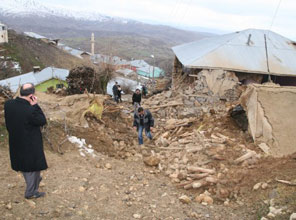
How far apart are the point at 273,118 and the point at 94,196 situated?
4786 mm

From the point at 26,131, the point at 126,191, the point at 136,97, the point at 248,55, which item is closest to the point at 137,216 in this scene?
the point at 126,191

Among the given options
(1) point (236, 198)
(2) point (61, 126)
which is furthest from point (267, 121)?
(2) point (61, 126)

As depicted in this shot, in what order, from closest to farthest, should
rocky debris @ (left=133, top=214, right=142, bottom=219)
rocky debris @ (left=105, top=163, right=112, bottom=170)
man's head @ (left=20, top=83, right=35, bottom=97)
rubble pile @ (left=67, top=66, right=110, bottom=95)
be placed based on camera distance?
man's head @ (left=20, top=83, right=35, bottom=97), rocky debris @ (left=133, top=214, right=142, bottom=219), rocky debris @ (left=105, top=163, right=112, bottom=170), rubble pile @ (left=67, top=66, right=110, bottom=95)

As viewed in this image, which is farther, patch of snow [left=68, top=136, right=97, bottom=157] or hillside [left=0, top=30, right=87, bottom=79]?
hillside [left=0, top=30, right=87, bottom=79]

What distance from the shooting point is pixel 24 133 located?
11.9ft

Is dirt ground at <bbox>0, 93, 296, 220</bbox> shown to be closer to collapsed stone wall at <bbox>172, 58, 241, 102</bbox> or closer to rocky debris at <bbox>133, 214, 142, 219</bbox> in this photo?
rocky debris at <bbox>133, 214, 142, 219</bbox>

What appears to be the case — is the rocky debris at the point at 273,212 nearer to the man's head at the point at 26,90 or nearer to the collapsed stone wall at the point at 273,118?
the collapsed stone wall at the point at 273,118

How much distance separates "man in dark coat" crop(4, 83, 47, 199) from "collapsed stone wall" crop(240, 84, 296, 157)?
198 inches

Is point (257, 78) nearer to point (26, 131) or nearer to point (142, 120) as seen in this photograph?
point (142, 120)

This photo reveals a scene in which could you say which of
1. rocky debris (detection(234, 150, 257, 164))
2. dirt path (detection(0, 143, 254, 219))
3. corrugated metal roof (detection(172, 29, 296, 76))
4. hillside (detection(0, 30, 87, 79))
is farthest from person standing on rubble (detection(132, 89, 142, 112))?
hillside (detection(0, 30, 87, 79))

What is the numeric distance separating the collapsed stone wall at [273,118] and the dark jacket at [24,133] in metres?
5.02

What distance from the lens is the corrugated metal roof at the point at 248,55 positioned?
476 inches

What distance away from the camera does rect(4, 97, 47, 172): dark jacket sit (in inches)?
140

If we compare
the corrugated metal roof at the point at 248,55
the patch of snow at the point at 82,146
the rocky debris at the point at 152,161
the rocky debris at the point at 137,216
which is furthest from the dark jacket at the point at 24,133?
the corrugated metal roof at the point at 248,55
